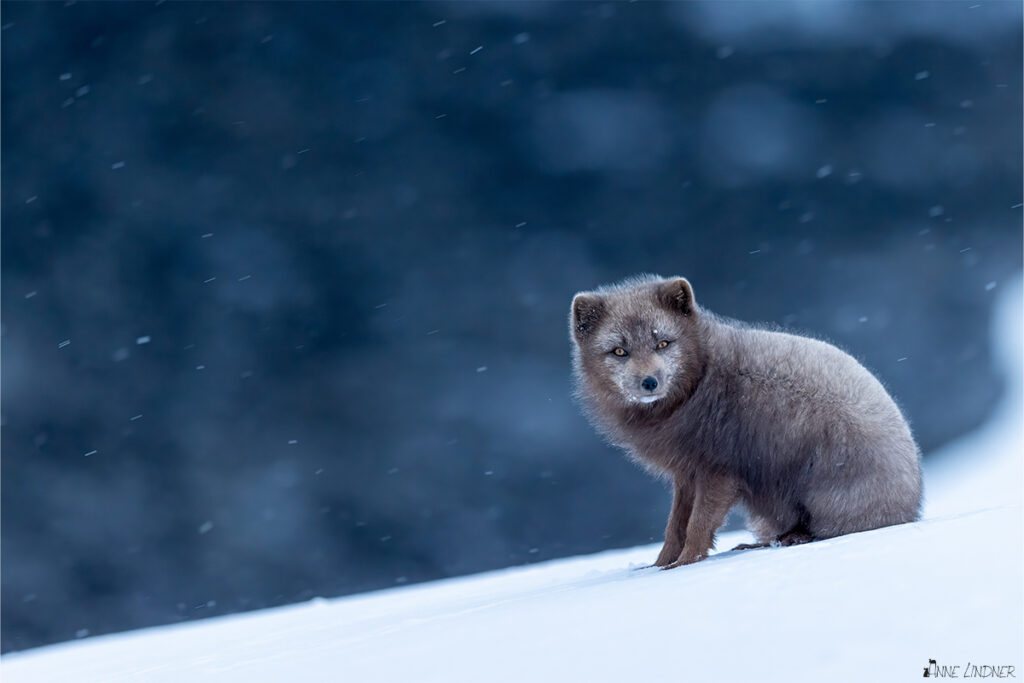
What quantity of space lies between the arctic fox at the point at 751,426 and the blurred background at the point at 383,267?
14.6 metres

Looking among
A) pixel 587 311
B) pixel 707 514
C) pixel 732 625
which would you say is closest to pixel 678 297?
pixel 587 311

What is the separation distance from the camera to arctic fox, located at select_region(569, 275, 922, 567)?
16.0ft

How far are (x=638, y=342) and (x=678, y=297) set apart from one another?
36 cm

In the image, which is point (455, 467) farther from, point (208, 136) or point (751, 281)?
point (208, 136)

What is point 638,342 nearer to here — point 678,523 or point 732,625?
point 678,523

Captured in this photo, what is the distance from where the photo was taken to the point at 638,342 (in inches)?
208

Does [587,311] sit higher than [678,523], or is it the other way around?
[587,311]

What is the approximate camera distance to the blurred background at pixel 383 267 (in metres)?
20.1

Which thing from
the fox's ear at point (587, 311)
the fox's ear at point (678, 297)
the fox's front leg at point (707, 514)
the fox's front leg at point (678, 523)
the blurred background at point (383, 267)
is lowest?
the blurred background at point (383, 267)

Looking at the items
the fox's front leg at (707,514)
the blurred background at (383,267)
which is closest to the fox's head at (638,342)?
the fox's front leg at (707,514)

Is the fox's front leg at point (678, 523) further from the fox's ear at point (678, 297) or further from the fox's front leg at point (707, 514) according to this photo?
the fox's ear at point (678, 297)

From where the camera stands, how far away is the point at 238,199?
68.1 ft

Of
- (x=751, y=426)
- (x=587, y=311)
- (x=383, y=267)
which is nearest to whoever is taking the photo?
(x=751, y=426)

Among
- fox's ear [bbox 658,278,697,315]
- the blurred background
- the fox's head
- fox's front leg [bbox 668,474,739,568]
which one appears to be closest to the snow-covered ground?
fox's front leg [bbox 668,474,739,568]
